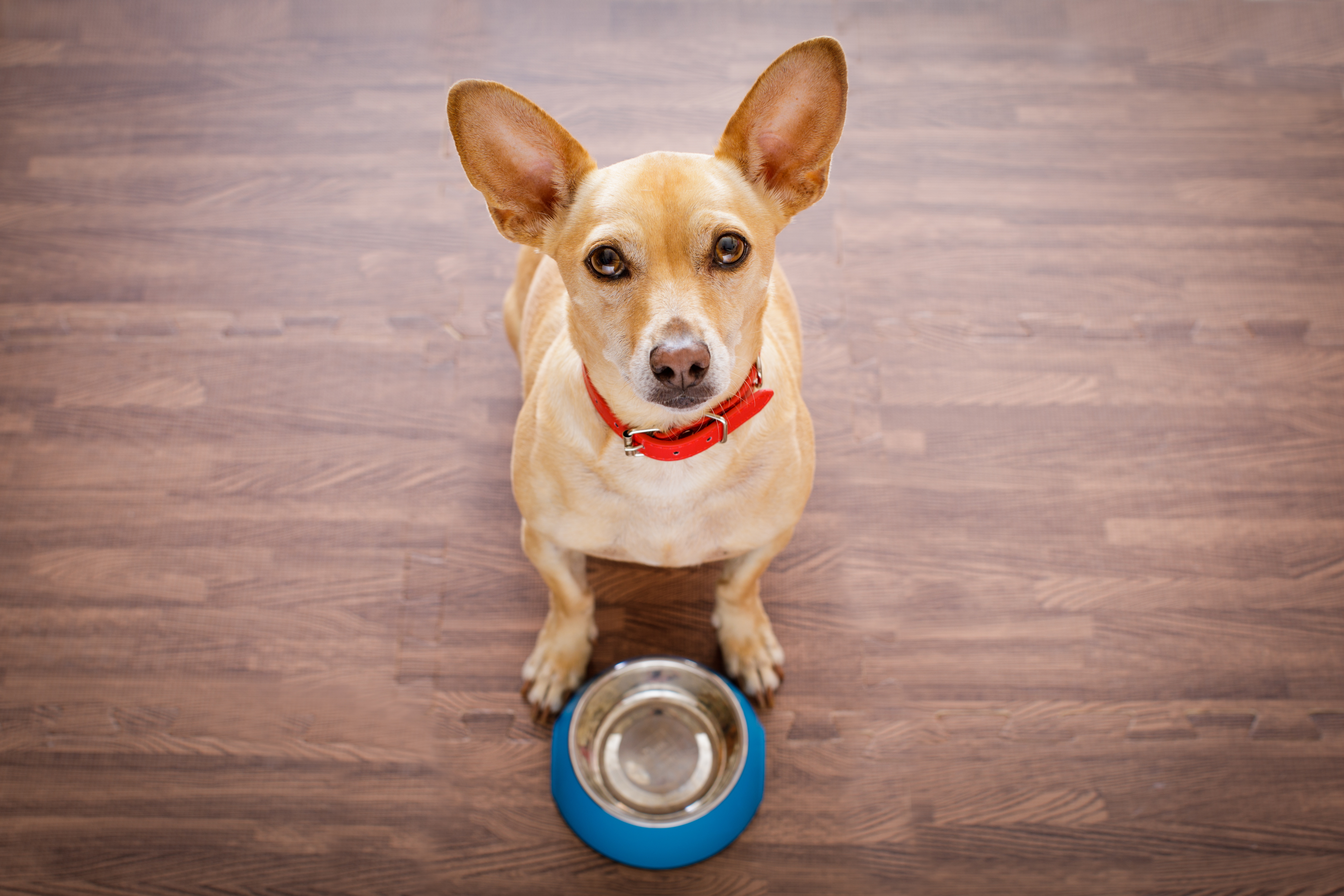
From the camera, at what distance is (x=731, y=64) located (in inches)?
137

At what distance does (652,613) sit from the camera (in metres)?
2.74

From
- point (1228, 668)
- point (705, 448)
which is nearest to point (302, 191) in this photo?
point (705, 448)

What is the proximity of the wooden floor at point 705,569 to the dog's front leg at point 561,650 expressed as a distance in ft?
0.32

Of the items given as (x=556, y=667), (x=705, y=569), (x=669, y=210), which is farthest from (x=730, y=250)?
(x=556, y=667)

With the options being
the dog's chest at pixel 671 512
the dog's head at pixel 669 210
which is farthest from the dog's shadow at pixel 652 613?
the dog's head at pixel 669 210

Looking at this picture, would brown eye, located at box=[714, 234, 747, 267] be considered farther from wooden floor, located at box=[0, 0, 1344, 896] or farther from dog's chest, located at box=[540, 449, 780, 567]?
wooden floor, located at box=[0, 0, 1344, 896]

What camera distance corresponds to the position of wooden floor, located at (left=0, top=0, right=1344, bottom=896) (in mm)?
2562

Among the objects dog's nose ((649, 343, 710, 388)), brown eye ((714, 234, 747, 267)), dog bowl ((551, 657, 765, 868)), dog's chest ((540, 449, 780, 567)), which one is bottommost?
dog bowl ((551, 657, 765, 868))

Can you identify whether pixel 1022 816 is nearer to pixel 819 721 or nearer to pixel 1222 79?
pixel 819 721

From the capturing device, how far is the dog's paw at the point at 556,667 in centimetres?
257

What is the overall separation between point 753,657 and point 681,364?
1.39 metres

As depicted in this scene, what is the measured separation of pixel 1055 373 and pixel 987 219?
69cm

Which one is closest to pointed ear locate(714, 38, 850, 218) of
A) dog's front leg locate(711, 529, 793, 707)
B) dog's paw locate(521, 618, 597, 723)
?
dog's front leg locate(711, 529, 793, 707)

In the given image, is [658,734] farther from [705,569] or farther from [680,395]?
[680,395]
